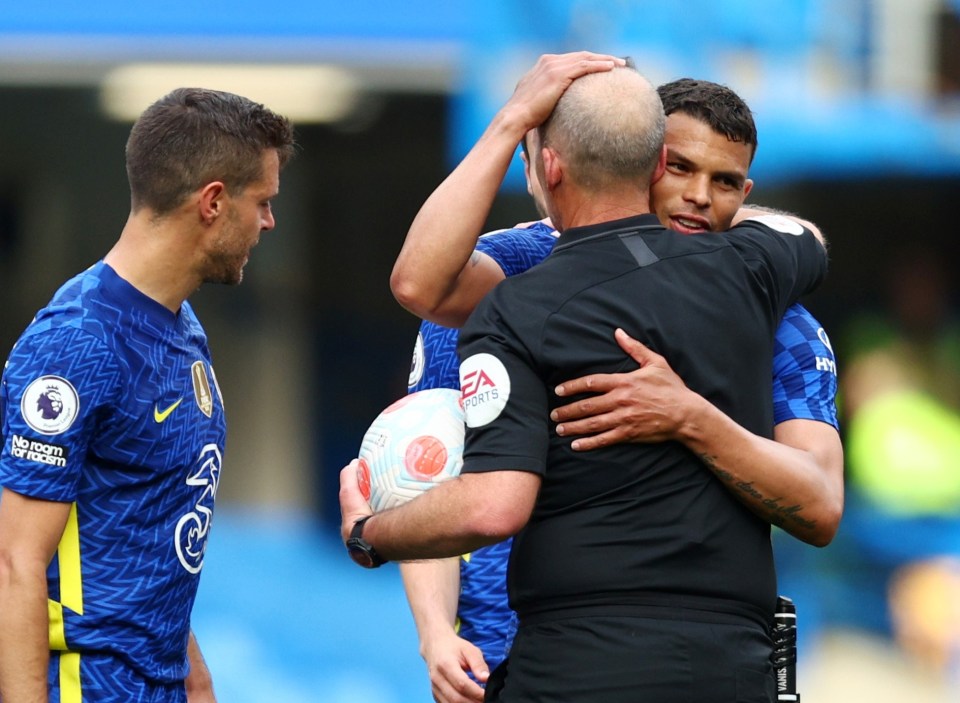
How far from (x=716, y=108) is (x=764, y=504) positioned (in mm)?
889

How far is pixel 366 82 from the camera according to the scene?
1002 centimetres

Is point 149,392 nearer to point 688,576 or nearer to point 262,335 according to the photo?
point 688,576

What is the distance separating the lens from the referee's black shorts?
2684 millimetres

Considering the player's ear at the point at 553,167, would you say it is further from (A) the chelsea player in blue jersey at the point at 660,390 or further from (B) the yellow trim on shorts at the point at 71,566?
(B) the yellow trim on shorts at the point at 71,566

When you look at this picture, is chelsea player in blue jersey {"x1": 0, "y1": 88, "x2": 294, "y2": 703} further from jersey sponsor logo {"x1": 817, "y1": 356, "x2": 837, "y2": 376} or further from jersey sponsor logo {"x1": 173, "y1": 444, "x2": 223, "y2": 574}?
jersey sponsor logo {"x1": 817, "y1": 356, "x2": 837, "y2": 376}

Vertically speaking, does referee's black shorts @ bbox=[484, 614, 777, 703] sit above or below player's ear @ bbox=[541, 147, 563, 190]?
below

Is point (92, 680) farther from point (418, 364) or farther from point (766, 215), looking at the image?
point (766, 215)

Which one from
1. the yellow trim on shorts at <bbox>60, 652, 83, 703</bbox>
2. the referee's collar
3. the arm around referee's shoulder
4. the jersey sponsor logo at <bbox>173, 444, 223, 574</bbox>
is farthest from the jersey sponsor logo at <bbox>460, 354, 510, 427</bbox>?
the yellow trim on shorts at <bbox>60, 652, 83, 703</bbox>

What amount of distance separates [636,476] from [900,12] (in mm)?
7327

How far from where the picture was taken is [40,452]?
9.86ft

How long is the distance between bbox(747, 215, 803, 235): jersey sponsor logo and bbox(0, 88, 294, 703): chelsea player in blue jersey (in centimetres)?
117

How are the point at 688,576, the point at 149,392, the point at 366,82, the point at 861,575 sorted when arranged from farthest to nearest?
the point at 366,82
the point at 861,575
the point at 149,392
the point at 688,576

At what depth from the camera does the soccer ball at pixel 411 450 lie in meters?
2.92

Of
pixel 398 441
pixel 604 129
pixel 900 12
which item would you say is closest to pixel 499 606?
pixel 398 441
